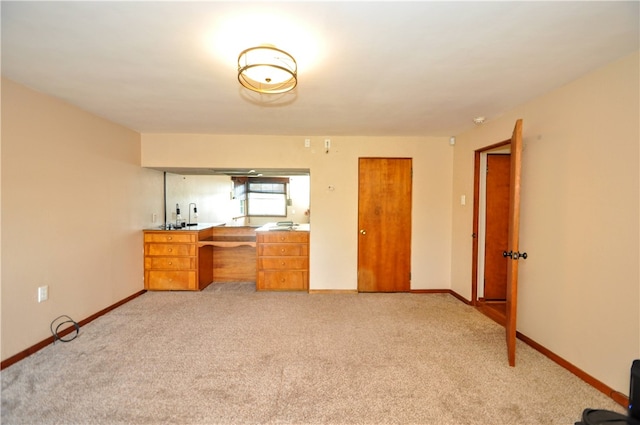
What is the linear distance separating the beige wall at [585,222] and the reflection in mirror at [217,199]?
3.24 m

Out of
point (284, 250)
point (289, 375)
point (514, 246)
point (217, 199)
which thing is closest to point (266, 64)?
point (289, 375)

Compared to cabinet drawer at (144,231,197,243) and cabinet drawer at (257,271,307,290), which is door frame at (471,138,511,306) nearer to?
cabinet drawer at (257,271,307,290)

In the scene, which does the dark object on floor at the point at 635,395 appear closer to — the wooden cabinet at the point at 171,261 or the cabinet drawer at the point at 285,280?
the cabinet drawer at the point at 285,280

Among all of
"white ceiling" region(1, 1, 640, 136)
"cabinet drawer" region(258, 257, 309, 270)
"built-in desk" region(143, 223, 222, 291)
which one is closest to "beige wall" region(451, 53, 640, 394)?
"white ceiling" region(1, 1, 640, 136)

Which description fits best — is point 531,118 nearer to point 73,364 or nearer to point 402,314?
point 402,314

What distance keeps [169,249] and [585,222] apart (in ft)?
15.5

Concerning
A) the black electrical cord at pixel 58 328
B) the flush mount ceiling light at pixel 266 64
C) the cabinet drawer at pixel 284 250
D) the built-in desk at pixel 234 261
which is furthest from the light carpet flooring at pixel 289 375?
the flush mount ceiling light at pixel 266 64

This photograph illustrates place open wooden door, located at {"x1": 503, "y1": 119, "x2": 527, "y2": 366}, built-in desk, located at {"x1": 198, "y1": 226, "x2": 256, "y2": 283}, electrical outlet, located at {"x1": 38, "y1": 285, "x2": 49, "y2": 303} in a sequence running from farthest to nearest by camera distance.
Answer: built-in desk, located at {"x1": 198, "y1": 226, "x2": 256, "y2": 283}
electrical outlet, located at {"x1": 38, "y1": 285, "x2": 49, "y2": 303}
open wooden door, located at {"x1": 503, "y1": 119, "x2": 527, "y2": 366}

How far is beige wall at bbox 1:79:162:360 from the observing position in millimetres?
2211

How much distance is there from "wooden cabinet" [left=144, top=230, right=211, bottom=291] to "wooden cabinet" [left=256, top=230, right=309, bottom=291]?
0.98 m

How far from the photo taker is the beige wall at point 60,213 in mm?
2211

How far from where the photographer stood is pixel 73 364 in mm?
2188

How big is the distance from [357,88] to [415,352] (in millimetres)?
2393

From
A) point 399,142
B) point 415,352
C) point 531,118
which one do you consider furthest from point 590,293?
point 399,142
